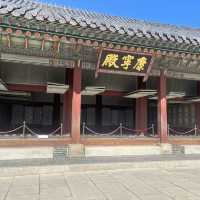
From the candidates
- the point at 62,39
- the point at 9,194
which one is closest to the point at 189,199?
the point at 9,194

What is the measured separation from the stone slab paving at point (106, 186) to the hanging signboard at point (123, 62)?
4.31 m

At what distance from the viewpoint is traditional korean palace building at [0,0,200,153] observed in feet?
31.5

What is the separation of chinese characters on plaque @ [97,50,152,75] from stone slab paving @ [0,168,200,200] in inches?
170

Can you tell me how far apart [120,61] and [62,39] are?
8.68ft

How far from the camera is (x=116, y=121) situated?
17391mm

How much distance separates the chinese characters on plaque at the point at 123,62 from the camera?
427 inches

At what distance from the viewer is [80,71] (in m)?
11.3

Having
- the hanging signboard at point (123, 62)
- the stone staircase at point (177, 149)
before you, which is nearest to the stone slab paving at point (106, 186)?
the stone staircase at point (177, 149)

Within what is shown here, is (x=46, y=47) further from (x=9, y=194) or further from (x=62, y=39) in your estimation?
(x=9, y=194)

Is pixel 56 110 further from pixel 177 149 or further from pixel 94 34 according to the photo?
pixel 177 149

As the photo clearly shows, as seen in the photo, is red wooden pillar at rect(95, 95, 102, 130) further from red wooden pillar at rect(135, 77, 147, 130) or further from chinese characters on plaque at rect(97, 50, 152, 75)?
chinese characters on plaque at rect(97, 50, 152, 75)

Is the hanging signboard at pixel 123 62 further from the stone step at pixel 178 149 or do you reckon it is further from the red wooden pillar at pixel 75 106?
the stone step at pixel 178 149

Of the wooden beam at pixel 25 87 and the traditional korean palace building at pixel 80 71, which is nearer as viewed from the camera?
the traditional korean palace building at pixel 80 71

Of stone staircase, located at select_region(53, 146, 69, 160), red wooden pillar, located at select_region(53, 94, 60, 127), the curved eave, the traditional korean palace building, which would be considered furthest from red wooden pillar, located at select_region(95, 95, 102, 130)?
the curved eave
